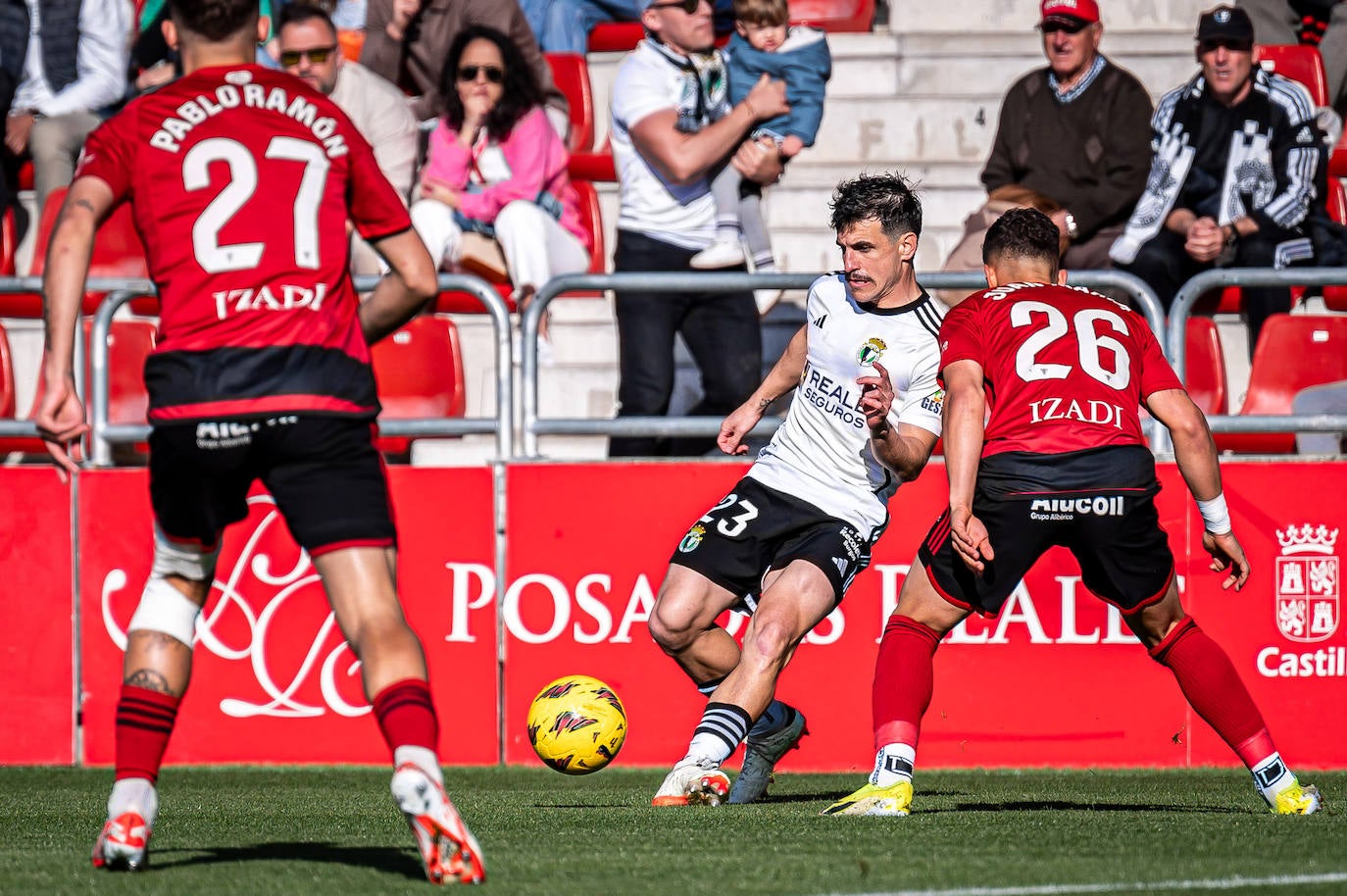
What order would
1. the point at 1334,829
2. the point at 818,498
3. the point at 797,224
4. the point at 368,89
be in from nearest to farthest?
the point at 1334,829
the point at 818,498
the point at 368,89
the point at 797,224

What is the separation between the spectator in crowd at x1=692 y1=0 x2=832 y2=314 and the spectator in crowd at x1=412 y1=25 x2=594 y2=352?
0.91 metres

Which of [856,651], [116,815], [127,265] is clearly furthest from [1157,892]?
[127,265]

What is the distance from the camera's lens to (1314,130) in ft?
32.3

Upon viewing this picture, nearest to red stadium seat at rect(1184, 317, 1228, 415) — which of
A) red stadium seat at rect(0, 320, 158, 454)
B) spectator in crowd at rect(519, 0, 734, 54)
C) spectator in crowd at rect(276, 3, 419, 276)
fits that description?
spectator in crowd at rect(276, 3, 419, 276)

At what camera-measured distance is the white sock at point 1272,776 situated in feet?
20.0

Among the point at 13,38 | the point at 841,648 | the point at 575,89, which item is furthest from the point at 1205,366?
the point at 13,38

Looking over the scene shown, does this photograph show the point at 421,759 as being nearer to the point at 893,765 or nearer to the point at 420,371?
the point at 893,765

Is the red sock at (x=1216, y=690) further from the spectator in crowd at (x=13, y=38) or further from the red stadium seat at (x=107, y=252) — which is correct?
the spectator in crowd at (x=13, y=38)

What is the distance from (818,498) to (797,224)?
18.0ft

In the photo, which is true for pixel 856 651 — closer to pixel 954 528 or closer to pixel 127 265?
pixel 954 528

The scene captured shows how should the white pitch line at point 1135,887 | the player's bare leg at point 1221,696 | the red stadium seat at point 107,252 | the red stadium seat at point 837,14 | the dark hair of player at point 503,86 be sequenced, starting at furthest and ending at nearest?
the red stadium seat at point 837,14 → the red stadium seat at point 107,252 → the dark hair of player at point 503,86 → the player's bare leg at point 1221,696 → the white pitch line at point 1135,887

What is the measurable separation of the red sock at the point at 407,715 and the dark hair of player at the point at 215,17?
167cm

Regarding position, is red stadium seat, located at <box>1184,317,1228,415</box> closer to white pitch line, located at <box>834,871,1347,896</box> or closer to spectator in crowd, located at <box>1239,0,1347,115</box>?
spectator in crowd, located at <box>1239,0,1347,115</box>

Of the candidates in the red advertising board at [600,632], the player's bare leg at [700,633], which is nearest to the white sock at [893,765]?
the player's bare leg at [700,633]
